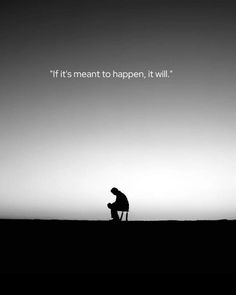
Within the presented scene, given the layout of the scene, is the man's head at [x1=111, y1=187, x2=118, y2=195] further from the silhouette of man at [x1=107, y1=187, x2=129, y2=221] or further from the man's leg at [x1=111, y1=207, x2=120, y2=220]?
the man's leg at [x1=111, y1=207, x2=120, y2=220]

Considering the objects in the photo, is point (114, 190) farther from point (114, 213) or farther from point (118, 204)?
point (114, 213)
